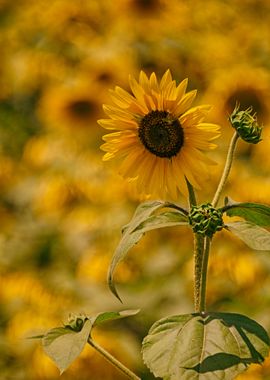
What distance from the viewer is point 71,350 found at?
0.63 metres

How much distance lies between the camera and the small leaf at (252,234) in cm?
62

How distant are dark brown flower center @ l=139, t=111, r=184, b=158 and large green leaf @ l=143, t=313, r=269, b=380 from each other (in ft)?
0.54

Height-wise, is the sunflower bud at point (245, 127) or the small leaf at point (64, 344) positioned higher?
the sunflower bud at point (245, 127)

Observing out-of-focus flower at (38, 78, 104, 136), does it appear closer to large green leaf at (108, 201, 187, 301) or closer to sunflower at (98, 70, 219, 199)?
sunflower at (98, 70, 219, 199)

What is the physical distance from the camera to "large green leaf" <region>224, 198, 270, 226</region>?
67 centimetres

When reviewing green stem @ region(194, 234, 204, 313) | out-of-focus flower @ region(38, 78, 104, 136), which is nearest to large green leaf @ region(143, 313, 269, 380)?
green stem @ region(194, 234, 204, 313)

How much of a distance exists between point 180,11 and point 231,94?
608 millimetres

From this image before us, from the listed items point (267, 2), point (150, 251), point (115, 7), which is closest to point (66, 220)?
point (150, 251)

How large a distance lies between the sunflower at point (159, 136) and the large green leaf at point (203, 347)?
0.13 metres

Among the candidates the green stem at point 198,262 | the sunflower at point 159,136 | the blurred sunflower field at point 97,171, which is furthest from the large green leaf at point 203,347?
the blurred sunflower field at point 97,171

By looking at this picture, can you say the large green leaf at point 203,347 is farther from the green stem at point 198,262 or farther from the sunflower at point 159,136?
the sunflower at point 159,136

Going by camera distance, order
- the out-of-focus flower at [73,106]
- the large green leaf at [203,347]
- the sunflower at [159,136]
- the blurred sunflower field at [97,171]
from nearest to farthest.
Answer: the large green leaf at [203,347] < the sunflower at [159,136] < the blurred sunflower field at [97,171] < the out-of-focus flower at [73,106]

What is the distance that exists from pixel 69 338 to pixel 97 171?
4.15ft

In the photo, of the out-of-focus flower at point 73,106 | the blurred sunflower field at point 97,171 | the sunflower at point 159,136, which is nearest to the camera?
the sunflower at point 159,136
